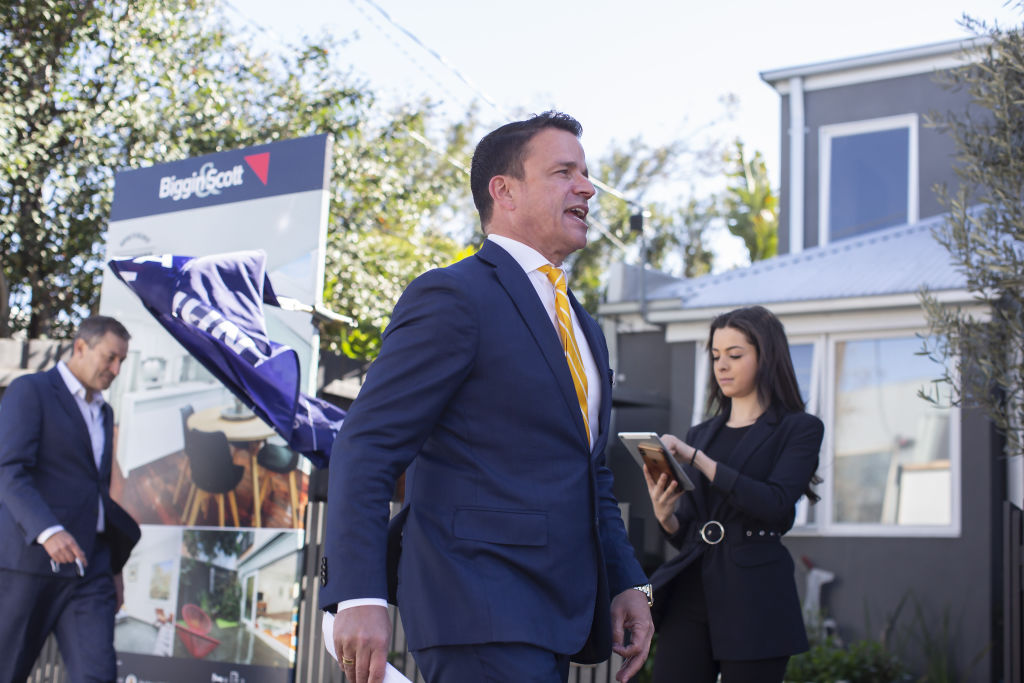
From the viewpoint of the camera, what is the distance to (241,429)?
6297mm

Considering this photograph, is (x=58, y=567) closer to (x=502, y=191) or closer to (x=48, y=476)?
(x=48, y=476)

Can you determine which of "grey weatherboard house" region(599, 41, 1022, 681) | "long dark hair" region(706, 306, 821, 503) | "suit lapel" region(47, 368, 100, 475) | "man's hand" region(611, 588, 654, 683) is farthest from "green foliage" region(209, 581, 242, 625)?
"man's hand" region(611, 588, 654, 683)

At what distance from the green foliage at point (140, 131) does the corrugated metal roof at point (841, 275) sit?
153 inches

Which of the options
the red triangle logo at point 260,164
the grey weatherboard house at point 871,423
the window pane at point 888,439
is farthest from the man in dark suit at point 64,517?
the window pane at point 888,439

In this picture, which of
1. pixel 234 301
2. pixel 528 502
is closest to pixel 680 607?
pixel 528 502

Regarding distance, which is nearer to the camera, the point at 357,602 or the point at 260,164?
the point at 357,602

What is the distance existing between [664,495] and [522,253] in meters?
1.56

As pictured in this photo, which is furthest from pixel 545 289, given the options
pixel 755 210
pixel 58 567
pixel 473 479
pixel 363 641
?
pixel 755 210

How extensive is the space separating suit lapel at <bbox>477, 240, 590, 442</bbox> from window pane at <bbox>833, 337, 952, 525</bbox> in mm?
8517

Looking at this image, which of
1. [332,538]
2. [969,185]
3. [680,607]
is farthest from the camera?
[969,185]

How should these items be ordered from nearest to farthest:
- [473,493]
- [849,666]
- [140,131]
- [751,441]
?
[473,493] → [751,441] → [849,666] → [140,131]

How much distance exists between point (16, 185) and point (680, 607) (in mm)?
11991

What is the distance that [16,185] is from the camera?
1345 centimetres

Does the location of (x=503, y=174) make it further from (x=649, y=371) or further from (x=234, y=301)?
(x=649, y=371)
